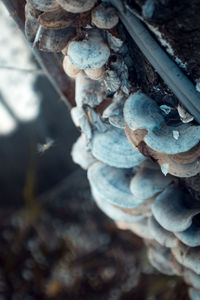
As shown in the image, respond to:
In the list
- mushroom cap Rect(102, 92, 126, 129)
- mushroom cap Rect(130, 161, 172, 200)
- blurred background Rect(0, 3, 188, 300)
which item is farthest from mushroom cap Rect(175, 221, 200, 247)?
blurred background Rect(0, 3, 188, 300)

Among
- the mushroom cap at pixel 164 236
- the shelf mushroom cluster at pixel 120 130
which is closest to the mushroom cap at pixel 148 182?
the shelf mushroom cluster at pixel 120 130

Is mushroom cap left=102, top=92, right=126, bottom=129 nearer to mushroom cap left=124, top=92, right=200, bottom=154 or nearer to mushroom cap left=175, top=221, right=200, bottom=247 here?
mushroom cap left=124, top=92, right=200, bottom=154

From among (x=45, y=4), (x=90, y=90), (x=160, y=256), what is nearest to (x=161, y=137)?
(x=90, y=90)

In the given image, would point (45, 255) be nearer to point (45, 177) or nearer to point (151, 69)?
point (45, 177)

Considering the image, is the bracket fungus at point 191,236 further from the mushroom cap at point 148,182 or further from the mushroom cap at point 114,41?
the mushroom cap at point 114,41

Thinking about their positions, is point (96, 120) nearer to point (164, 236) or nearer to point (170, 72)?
point (170, 72)

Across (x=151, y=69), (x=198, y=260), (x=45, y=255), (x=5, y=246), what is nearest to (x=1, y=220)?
(x=5, y=246)
